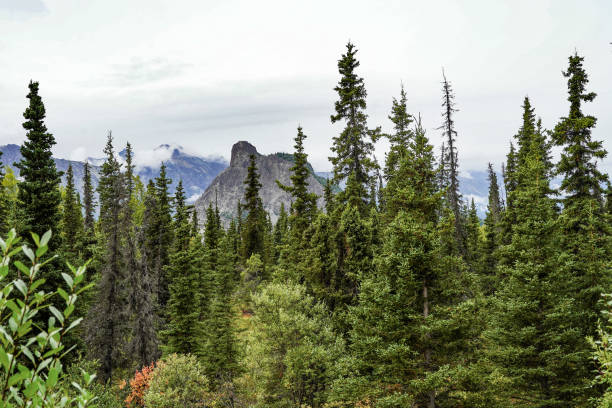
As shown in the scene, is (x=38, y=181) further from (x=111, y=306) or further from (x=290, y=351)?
(x=290, y=351)

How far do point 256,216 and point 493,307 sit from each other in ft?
114

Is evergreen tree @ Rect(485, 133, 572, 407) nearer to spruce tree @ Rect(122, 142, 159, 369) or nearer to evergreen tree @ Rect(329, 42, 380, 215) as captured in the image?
evergreen tree @ Rect(329, 42, 380, 215)

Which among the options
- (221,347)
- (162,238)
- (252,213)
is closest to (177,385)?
(221,347)

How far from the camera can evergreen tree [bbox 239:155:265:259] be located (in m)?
46.5

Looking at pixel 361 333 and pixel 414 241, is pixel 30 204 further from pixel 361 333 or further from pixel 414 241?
pixel 414 241

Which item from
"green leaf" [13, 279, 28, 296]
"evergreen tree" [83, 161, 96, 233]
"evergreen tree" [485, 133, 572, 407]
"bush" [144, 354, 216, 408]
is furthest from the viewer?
"evergreen tree" [83, 161, 96, 233]

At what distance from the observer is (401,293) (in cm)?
1587

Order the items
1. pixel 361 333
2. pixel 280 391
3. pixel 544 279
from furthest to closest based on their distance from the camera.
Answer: pixel 280 391 < pixel 544 279 < pixel 361 333

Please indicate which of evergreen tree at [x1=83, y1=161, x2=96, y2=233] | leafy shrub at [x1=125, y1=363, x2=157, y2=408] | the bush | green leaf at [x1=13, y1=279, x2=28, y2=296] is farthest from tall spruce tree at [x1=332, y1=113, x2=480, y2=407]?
evergreen tree at [x1=83, y1=161, x2=96, y2=233]

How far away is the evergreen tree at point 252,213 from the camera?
46.5 meters

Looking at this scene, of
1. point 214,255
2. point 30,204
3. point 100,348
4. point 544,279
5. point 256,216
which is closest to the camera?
point 544,279

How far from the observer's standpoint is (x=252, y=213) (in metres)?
49.2

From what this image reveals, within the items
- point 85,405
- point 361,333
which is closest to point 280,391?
point 361,333

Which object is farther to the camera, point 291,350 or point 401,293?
point 291,350
